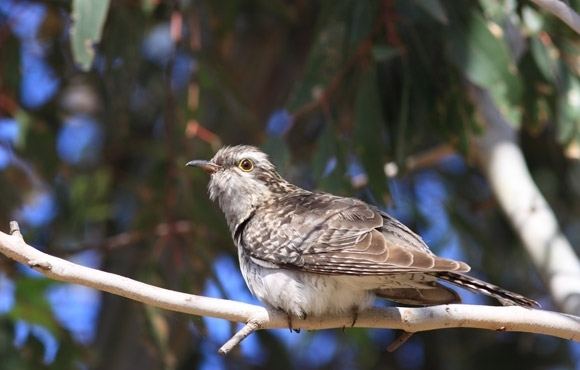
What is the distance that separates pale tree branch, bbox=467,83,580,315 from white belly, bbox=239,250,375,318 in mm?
1009

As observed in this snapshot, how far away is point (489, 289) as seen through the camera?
322cm

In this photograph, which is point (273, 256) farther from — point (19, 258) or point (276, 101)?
point (276, 101)

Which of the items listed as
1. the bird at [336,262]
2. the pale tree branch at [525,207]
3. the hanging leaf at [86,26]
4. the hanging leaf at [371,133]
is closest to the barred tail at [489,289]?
the bird at [336,262]

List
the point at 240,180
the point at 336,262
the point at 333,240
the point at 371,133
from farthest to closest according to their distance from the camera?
1. the point at 371,133
2. the point at 240,180
3. the point at 333,240
4. the point at 336,262

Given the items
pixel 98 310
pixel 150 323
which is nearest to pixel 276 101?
pixel 98 310

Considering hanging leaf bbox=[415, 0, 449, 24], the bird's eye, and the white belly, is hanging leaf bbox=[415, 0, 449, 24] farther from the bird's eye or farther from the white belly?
the white belly

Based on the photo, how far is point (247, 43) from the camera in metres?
7.08

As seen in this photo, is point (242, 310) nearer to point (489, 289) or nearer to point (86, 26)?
point (489, 289)

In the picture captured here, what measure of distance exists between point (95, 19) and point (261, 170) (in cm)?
85

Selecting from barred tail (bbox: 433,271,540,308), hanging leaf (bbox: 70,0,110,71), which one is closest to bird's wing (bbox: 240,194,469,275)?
barred tail (bbox: 433,271,540,308)

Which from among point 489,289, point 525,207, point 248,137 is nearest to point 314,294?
point 489,289

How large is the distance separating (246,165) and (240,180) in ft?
0.31

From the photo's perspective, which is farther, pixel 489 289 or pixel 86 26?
pixel 86 26

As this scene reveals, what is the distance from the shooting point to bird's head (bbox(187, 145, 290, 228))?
161 inches
